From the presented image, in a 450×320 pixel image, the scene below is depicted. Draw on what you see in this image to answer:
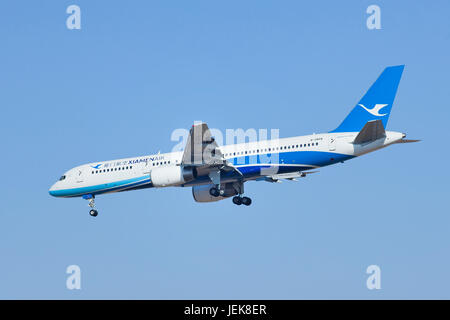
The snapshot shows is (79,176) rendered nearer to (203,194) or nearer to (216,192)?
(203,194)

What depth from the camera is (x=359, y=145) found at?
4484 centimetres

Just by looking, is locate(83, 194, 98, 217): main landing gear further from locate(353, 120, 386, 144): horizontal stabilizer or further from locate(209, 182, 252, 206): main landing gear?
locate(353, 120, 386, 144): horizontal stabilizer

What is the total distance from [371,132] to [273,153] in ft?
21.7

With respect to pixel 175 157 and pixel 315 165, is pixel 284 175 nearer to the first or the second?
pixel 315 165

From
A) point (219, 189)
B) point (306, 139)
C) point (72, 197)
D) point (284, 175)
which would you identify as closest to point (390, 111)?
point (306, 139)

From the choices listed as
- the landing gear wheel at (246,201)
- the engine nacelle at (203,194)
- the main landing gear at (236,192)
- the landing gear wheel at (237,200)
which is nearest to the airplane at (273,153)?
the main landing gear at (236,192)

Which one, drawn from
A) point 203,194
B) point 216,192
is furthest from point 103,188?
point 216,192

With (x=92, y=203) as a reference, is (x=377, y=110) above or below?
above

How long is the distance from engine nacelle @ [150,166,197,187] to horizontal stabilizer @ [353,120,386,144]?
1033cm

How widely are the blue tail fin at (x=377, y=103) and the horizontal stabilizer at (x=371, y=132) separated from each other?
2.14 m

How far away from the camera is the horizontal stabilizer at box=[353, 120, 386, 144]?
4303 cm

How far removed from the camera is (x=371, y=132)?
43.6 metres

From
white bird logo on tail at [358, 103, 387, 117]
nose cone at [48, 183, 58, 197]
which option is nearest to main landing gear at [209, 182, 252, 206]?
white bird logo on tail at [358, 103, 387, 117]
